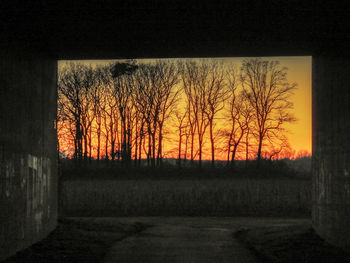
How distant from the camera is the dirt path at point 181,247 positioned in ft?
44.4

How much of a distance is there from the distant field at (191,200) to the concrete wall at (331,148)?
1328cm

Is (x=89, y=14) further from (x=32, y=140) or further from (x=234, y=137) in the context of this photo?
(x=234, y=137)

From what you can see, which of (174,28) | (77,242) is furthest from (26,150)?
(174,28)

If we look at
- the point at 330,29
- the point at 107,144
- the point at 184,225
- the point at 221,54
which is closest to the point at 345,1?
the point at 330,29

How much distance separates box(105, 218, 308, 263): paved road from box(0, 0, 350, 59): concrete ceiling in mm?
5268

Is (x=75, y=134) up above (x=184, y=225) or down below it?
above

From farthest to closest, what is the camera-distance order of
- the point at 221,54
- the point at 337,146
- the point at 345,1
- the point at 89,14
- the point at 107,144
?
the point at 107,144
the point at 221,54
the point at 337,146
the point at 89,14
the point at 345,1

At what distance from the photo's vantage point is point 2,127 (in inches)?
456

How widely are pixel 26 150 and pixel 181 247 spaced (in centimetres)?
520

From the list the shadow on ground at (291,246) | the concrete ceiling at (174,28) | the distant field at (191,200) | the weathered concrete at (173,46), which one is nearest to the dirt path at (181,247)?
the shadow on ground at (291,246)

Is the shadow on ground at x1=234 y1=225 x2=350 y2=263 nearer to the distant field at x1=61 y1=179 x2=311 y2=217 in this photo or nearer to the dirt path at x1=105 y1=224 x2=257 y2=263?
the dirt path at x1=105 y1=224 x2=257 y2=263

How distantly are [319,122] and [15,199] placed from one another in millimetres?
8429

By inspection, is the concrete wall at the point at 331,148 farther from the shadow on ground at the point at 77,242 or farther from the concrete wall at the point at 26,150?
the concrete wall at the point at 26,150

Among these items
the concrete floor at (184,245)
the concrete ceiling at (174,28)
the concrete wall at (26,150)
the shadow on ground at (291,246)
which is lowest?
the concrete floor at (184,245)
